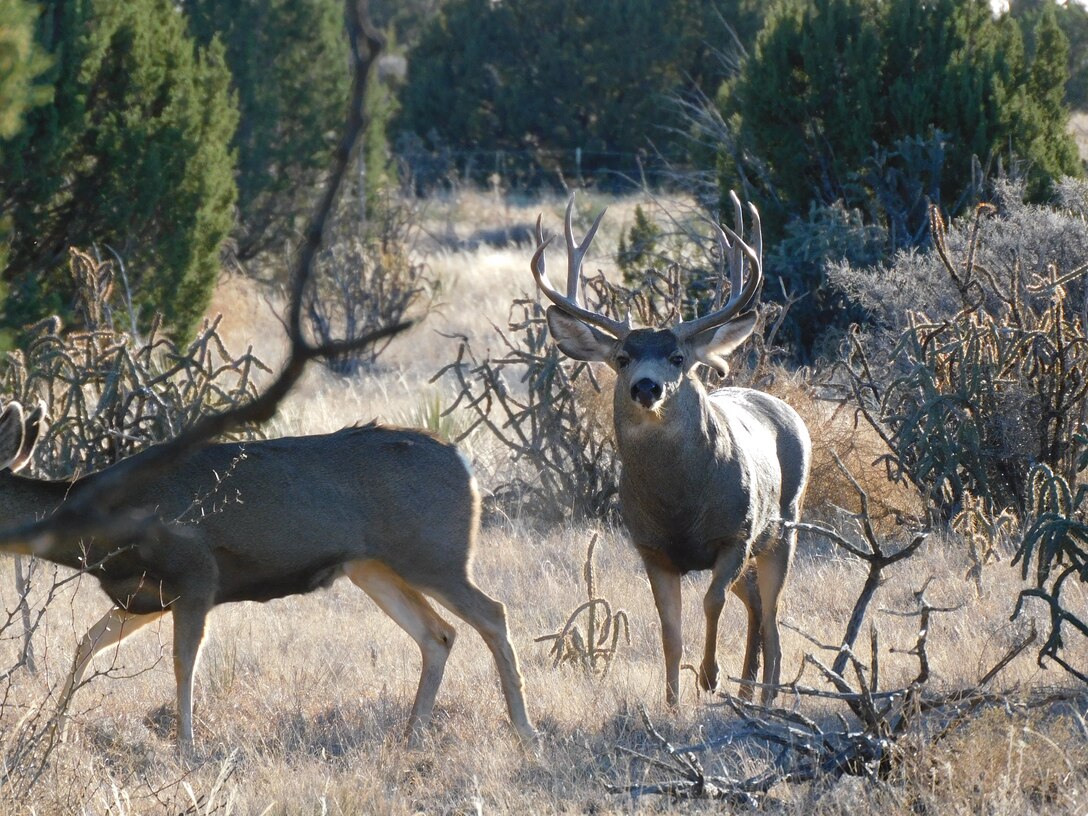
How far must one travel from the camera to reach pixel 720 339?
6812 millimetres

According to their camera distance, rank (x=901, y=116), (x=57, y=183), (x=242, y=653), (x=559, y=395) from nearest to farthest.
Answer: (x=242, y=653) → (x=559, y=395) → (x=57, y=183) → (x=901, y=116)

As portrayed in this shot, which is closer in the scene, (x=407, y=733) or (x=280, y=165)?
(x=407, y=733)

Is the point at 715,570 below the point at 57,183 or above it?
below

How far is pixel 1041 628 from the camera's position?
6855 mm

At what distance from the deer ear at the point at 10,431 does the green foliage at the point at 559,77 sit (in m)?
28.8

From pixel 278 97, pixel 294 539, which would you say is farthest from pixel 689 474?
pixel 278 97

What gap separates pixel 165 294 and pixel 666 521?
1001 centimetres

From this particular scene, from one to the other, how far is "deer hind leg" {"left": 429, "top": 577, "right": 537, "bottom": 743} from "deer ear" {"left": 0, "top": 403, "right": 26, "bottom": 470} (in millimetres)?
1936

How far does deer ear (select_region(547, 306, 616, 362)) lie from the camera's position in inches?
276

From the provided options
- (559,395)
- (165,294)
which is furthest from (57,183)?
(559,395)

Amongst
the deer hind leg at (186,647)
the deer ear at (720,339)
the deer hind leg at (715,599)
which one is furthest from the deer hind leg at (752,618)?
the deer hind leg at (186,647)

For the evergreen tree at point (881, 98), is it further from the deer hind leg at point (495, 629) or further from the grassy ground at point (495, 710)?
the deer hind leg at point (495, 629)

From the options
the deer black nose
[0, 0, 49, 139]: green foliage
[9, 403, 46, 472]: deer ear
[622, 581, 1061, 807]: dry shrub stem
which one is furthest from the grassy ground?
[0, 0, 49, 139]: green foliage

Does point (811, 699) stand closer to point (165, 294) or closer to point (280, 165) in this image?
point (165, 294)
